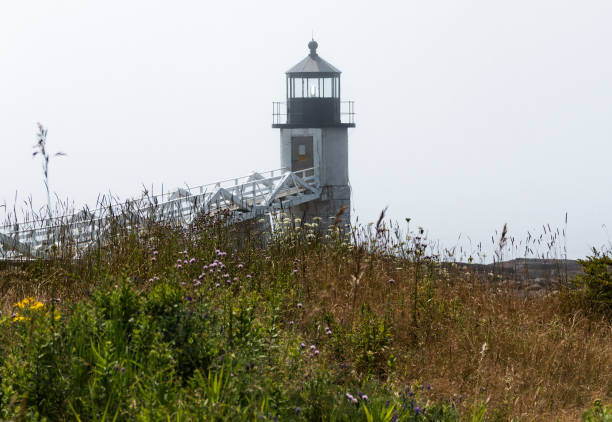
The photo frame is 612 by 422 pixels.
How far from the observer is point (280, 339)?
4.09 metres

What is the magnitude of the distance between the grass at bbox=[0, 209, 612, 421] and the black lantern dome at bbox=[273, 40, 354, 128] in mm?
14165

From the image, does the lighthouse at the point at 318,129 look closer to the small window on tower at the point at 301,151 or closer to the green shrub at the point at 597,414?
the small window on tower at the point at 301,151

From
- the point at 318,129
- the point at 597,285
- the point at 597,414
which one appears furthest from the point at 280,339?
the point at 318,129

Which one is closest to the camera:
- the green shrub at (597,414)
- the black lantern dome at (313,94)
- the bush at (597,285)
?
Answer: the green shrub at (597,414)

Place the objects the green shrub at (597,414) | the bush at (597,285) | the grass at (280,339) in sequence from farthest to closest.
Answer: the bush at (597,285) < the green shrub at (597,414) < the grass at (280,339)

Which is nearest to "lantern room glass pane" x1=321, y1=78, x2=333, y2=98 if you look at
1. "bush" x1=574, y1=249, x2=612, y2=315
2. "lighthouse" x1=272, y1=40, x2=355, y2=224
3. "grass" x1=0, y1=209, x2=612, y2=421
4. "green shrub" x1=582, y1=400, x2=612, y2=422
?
"lighthouse" x1=272, y1=40, x2=355, y2=224

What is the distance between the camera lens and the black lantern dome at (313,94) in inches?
875

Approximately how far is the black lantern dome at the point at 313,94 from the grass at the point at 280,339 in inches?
558

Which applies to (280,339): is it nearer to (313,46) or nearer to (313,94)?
(313,94)

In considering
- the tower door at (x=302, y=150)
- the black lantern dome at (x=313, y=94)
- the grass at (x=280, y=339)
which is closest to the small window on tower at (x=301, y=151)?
the tower door at (x=302, y=150)

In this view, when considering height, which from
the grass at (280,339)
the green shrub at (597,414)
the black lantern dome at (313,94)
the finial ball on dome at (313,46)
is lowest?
the green shrub at (597,414)

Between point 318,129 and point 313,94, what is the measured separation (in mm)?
1317

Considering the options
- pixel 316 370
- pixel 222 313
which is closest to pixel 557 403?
pixel 316 370

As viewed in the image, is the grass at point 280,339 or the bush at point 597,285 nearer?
the grass at point 280,339
